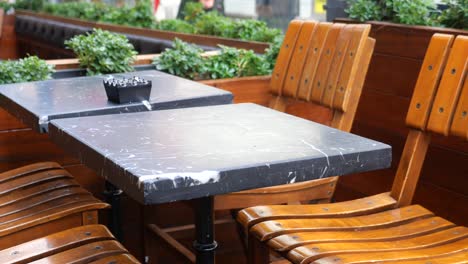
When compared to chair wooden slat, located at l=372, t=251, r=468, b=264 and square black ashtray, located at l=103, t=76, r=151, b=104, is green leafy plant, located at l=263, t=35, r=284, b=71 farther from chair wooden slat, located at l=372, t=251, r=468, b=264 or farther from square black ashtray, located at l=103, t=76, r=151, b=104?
chair wooden slat, located at l=372, t=251, r=468, b=264

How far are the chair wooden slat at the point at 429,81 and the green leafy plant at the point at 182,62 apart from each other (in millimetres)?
1635

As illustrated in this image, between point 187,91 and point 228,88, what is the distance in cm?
89

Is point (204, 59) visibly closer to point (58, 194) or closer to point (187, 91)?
point (187, 91)

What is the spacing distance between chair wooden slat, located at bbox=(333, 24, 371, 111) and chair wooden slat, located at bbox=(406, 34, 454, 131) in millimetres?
456

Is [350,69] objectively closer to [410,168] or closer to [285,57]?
[285,57]

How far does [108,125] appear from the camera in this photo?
6.87ft

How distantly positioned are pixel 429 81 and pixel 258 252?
788 mm

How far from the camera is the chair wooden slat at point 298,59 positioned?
3.06m

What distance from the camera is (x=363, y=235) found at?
210 centimetres

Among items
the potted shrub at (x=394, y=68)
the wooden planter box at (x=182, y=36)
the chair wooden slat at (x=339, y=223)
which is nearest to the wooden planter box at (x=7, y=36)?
the wooden planter box at (x=182, y=36)

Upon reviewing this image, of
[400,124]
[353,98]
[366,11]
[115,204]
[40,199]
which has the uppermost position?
[366,11]

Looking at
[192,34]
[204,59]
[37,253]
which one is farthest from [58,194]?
[192,34]

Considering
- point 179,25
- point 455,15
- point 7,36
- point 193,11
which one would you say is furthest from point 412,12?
point 7,36

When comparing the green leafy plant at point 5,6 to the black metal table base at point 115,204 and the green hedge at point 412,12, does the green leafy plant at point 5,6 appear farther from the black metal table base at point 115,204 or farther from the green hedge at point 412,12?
the black metal table base at point 115,204
